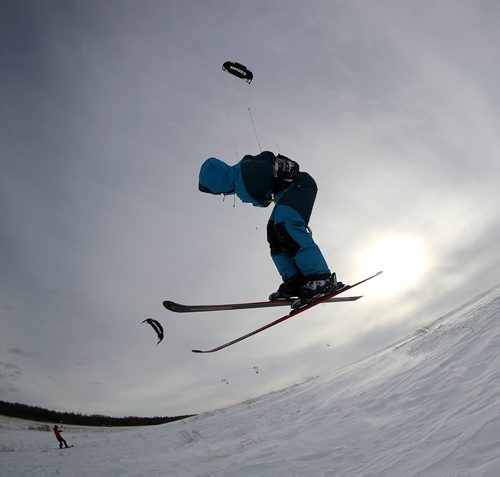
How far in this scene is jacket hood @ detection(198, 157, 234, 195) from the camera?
11.3 feet

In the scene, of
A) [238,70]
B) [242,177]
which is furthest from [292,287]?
[238,70]

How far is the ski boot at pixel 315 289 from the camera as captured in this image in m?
3.35

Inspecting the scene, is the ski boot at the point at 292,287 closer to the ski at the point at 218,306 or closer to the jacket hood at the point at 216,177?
the ski at the point at 218,306

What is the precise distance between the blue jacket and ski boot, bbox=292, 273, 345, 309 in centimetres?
111

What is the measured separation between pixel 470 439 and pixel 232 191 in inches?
113

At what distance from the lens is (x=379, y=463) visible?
1977 mm

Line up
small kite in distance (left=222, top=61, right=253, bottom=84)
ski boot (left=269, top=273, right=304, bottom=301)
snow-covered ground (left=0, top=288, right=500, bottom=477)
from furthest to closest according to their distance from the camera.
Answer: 1. small kite in distance (left=222, top=61, right=253, bottom=84)
2. ski boot (left=269, top=273, right=304, bottom=301)
3. snow-covered ground (left=0, top=288, right=500, bottom=477)

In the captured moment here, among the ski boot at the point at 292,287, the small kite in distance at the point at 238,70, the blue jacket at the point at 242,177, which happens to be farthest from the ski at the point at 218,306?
the small kite in distance at the point at 238,70

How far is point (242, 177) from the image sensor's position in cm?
346

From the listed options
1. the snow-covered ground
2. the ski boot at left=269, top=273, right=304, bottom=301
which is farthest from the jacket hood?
the snow-covered ground

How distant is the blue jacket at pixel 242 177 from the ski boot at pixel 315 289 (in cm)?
111

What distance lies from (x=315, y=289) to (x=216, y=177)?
5.39 feet

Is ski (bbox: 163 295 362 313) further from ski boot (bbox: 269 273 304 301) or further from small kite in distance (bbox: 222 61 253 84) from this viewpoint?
small kite in distance (bbox: 222 61 253 84)

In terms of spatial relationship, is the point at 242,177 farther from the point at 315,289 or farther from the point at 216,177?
the point at 315,289
